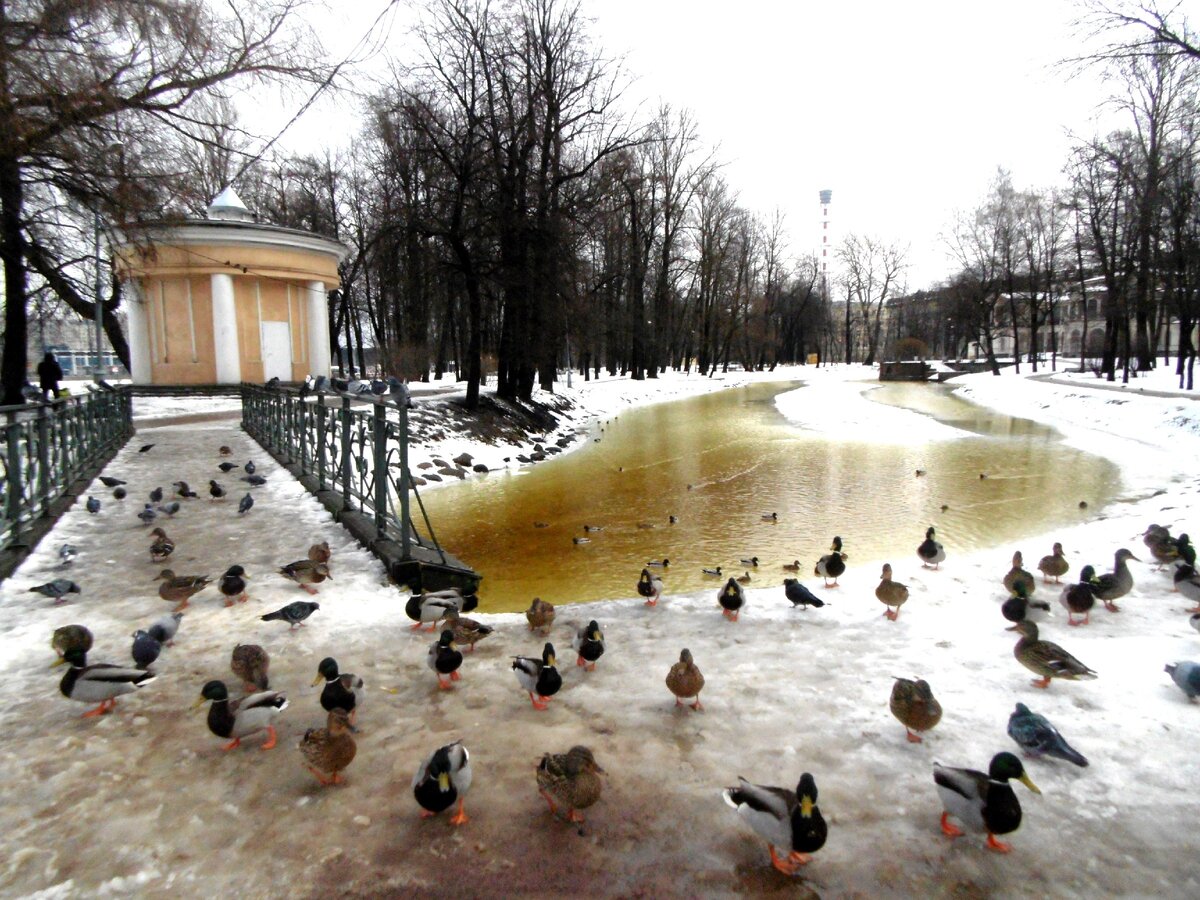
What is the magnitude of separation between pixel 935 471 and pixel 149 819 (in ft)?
50.7

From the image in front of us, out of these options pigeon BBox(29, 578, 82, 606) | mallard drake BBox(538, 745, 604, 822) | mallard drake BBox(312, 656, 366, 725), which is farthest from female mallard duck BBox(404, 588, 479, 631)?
pigeon BBox(29, 578, 82, 606)

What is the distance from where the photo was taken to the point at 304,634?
5.02 m

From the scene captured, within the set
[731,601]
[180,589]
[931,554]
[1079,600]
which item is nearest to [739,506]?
[931,554]

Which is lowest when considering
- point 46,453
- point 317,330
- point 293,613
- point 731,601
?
point 731,601

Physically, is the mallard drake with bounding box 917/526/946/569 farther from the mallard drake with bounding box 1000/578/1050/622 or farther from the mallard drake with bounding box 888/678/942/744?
the mallard drake with bounding box 888/678/942/744

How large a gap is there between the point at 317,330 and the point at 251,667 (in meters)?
26.2

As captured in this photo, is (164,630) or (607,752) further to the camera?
(164,630)

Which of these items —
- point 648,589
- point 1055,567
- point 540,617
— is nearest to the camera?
point 540,617

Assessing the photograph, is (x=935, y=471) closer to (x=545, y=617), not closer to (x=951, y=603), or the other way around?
(x=951, y=603)

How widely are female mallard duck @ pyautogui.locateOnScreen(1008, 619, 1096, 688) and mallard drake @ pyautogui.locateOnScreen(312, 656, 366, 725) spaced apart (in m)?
3.91

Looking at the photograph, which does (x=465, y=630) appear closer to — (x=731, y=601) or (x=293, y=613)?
(x=293, y=613)

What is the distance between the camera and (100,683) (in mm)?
3760

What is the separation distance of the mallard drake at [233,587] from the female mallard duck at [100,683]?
61.7 inches

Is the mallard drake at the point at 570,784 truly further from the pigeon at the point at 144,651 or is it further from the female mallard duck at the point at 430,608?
the pigeon at the point at 144,651
